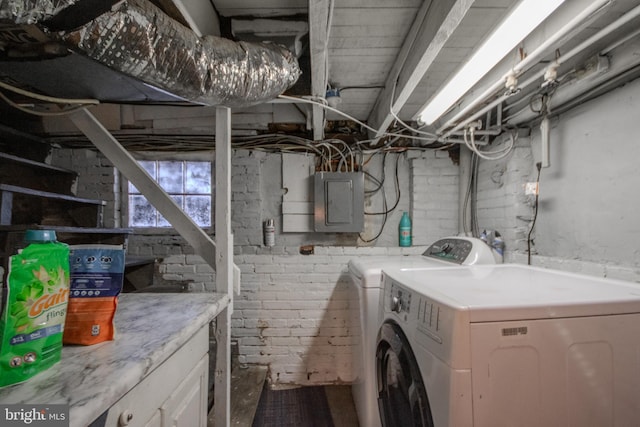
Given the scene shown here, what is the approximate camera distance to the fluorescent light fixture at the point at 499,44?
37.2 inches

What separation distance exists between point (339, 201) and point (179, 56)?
173 cm

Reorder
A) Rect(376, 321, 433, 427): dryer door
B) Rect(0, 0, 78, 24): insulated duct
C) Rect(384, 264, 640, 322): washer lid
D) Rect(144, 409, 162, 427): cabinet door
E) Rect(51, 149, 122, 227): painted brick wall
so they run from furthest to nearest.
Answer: Rect(51, 149, 122, 227): painted brick wall
Rect(376, 321, 433, 427): dryer door
Rect(384, 264, 640, 322): washer lid
Rect(144, 409, 162, 427): cabinet door
Rect(0, 0, 78, 24): insulated duct

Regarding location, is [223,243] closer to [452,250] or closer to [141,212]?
[452,250]

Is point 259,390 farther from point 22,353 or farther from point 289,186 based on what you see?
point 22,353

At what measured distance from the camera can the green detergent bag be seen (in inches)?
21.7

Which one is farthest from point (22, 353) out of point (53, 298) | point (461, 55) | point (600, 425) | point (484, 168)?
point (484, 168)

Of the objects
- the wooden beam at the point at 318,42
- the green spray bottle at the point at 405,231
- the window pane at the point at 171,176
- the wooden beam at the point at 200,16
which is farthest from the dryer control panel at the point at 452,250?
the window pane at the point at 171,176

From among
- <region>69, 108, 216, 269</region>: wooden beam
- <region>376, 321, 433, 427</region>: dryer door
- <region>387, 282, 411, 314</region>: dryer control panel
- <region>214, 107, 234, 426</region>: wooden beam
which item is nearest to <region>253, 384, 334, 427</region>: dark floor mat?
<region>376, 321, 433, 427</region>: dryer door

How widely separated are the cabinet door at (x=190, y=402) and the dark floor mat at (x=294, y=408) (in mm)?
1173

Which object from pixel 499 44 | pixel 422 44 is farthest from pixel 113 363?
pixel 499 44

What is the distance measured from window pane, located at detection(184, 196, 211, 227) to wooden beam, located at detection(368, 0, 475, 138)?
179cm

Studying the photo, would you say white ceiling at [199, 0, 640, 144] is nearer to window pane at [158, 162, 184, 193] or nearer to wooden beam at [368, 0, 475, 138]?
wooden beam at [368, 0, 475, 138]

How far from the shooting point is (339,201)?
8.29ft

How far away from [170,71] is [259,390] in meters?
2.30
